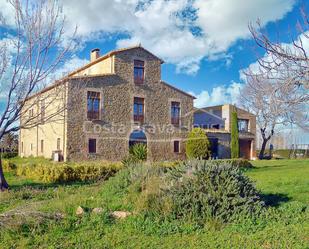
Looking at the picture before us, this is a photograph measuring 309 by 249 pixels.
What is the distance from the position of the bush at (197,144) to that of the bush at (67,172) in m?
11.7

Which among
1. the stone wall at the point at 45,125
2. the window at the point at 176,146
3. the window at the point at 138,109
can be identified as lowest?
the window at the point at 176,146

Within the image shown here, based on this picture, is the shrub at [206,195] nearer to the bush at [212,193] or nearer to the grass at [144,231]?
the bush at [212,193]

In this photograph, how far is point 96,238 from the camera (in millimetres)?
5141

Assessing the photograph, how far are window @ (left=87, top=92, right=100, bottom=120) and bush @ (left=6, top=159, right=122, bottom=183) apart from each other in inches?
324

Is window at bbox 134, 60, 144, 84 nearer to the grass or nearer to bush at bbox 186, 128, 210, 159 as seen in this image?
bush at bbox 186, 128, 210, 159

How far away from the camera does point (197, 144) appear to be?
24.8 m

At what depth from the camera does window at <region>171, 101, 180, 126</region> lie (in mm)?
25766

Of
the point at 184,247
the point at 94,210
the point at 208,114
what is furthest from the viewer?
the point at 208,114

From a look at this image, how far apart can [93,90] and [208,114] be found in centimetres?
1635

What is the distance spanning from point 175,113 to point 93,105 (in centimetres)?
714

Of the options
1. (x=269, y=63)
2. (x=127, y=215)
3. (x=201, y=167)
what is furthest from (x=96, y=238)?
(x=269, y=63)

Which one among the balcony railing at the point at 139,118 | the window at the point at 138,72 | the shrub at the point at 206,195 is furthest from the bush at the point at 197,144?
the shrub at the point at 206,195

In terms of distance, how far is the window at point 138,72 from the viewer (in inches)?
945

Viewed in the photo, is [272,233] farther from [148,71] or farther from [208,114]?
[208,114]
